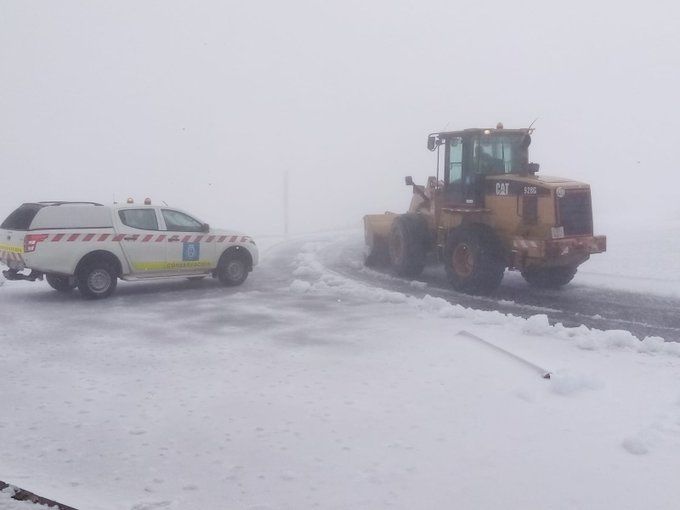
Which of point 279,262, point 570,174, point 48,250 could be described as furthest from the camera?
point 570,174

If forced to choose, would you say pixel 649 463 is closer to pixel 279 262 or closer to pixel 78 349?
pixel 78 349

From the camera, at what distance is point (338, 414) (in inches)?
233

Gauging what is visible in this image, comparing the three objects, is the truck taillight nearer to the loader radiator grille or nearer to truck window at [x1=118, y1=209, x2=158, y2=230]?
truck window at [x1=118, y1=209, x2=158, y2=230]

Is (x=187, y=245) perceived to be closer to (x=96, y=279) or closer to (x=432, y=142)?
(x=96, y=279)

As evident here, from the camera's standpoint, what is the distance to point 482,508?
4277 millimetres

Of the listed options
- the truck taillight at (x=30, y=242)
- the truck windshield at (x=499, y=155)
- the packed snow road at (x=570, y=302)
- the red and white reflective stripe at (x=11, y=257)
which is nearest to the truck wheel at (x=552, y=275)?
the packed snow road at (x=570, y=302)

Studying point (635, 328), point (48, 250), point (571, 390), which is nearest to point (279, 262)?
point (48, 250)

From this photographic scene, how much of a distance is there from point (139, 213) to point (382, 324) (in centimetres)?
572

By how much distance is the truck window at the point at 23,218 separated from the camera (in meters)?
11.9

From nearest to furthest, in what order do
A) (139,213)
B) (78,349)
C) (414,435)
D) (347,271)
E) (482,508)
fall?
(482,508)
(414,435)
(78,349)
(139,213)
(347,271)

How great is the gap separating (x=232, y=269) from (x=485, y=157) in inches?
214

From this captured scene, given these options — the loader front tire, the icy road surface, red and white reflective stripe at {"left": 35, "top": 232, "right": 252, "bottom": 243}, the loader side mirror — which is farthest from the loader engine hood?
red and white reflective stripe at {"left": 35, "top": 232, "right": 252, "bottom": 243}

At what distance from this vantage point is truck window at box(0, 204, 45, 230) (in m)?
11.9

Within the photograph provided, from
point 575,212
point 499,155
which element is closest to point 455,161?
point 499,155
